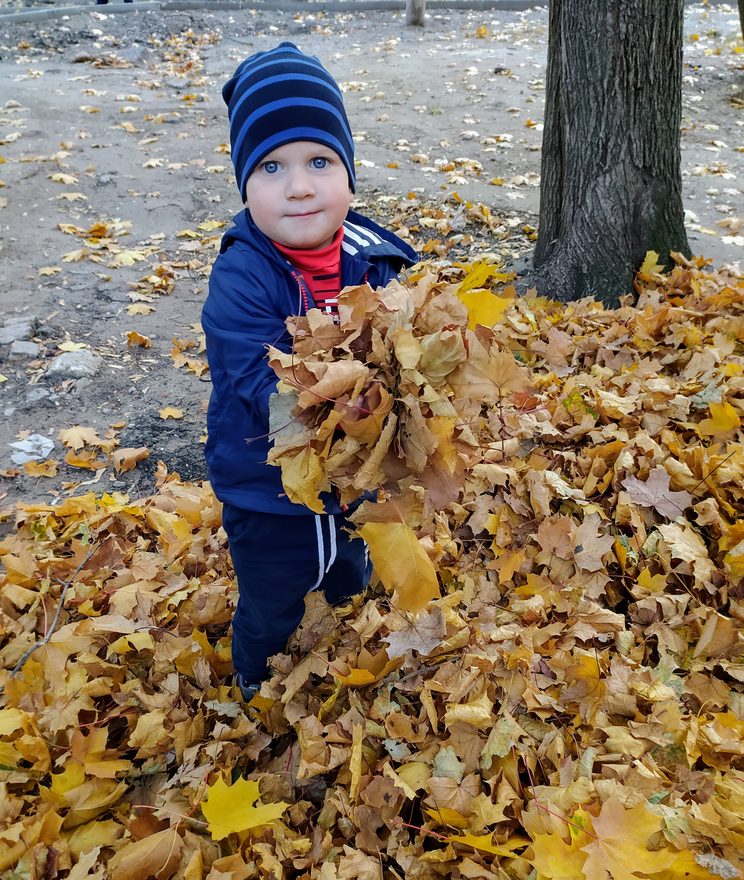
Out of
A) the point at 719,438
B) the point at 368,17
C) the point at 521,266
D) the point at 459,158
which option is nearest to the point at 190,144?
the point at 459,158

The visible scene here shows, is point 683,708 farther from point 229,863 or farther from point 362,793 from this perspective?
point 229,863

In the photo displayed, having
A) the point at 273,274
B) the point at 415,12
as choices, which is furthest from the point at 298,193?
the point at 415,12

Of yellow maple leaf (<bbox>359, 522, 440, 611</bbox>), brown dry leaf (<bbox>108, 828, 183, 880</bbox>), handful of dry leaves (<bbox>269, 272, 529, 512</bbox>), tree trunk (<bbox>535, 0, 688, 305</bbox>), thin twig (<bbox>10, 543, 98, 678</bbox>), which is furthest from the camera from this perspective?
tree trunk (<bbox>535, 0, 688, 305</bbox>)

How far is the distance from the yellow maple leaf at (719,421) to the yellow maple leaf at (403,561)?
1.76m

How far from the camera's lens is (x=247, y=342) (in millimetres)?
1512

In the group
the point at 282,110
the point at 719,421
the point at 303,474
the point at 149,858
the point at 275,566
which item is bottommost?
the point at 149,858

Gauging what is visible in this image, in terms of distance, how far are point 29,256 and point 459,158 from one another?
3766 millimetres

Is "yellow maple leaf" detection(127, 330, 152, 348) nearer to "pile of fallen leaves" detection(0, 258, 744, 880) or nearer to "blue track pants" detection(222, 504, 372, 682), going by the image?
"pile of fallen leaves" detection(0, 258, 744, 880)

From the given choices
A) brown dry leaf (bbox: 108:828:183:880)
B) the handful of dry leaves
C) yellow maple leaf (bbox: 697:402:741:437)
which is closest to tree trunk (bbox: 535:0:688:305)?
yellow maple leaf (bbox: 697:402:741:437)

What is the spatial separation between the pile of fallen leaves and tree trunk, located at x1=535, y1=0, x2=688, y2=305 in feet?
3.15

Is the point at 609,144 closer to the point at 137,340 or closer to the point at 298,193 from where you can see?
the point at 298,193

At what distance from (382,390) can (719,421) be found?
1910 millimetres

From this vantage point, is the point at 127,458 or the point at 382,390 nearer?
the point at 382,390

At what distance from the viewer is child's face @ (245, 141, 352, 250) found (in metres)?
1.55
